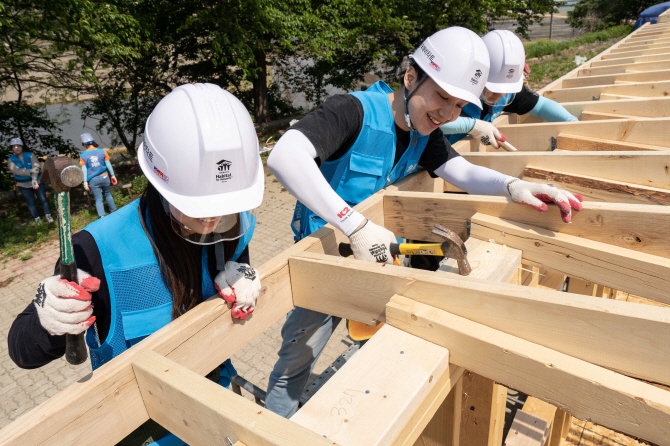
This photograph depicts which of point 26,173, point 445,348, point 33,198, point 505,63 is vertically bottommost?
point 33,198

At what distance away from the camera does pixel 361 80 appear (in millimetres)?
15438

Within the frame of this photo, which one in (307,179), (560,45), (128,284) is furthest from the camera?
(560,45)

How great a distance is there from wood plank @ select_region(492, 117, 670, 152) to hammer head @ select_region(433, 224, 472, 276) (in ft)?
7.58

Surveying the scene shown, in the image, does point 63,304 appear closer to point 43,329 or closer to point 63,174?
point 43,329

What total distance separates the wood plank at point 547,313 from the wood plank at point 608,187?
135 centimetres

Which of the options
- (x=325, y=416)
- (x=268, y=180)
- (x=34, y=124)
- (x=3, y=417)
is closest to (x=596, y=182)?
(x=325, y=416)

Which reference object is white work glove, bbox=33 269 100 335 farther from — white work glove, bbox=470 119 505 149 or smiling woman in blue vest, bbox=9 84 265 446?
white work glove, bbox=470 119 505 149

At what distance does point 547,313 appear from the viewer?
4.43 ft

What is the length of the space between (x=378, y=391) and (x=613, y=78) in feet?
18.8

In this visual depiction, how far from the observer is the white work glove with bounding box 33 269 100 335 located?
1.35 meters

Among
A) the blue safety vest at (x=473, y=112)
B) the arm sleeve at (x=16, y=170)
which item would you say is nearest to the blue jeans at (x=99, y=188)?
the arm sleeve at (x=16, y=170)

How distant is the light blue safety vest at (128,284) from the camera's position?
1.65 meters

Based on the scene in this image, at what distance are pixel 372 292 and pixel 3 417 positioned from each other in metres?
4.57

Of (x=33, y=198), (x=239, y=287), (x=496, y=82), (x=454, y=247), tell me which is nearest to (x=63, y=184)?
(x=239, y=287)
